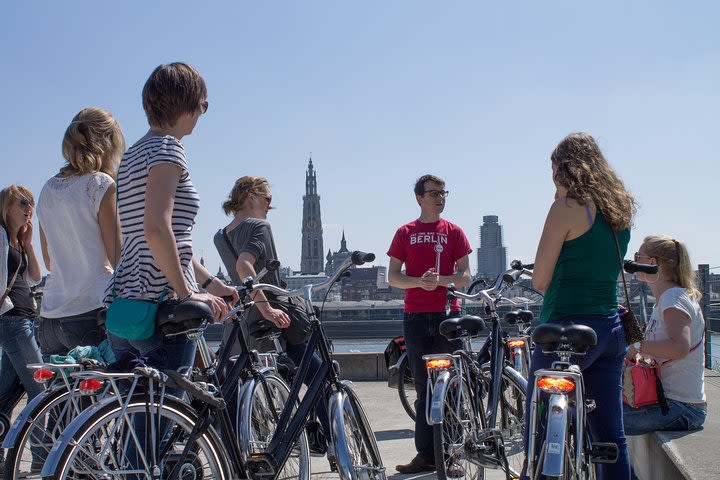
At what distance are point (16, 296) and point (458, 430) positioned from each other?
2.40 m

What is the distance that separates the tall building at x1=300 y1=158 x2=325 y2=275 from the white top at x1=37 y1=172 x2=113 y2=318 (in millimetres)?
171017

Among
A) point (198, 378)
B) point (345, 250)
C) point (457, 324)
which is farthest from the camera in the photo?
point (345, 250)

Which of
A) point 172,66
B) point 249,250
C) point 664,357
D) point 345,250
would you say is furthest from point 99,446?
point 345,250

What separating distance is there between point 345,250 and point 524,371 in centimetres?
19059

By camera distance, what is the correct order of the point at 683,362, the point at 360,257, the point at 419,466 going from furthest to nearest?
the point at 419,466
the point at 683,362
the point at 360,257

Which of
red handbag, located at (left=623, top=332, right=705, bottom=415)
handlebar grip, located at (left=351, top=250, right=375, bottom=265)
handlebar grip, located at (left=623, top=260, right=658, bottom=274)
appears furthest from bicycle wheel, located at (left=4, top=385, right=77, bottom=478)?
red handbag, located at (left=623, top=332, right=705, bottom=415)

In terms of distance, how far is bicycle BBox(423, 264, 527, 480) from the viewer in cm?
409

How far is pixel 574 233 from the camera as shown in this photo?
10.8 feet

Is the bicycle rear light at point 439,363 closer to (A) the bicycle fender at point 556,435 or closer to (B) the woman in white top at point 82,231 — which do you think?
(A) the bicycle fender at point 556,435

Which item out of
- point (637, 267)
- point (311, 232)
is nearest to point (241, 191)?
point (637, 267)

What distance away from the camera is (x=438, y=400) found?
3963 mm

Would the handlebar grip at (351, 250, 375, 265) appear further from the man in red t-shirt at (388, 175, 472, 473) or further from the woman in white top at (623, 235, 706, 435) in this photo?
the man in red t-shirt at (388, 175, 472, 473)

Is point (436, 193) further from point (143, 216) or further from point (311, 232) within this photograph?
point (311, 232)

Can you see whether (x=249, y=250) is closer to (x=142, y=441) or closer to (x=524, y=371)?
(x=524, y=371)
